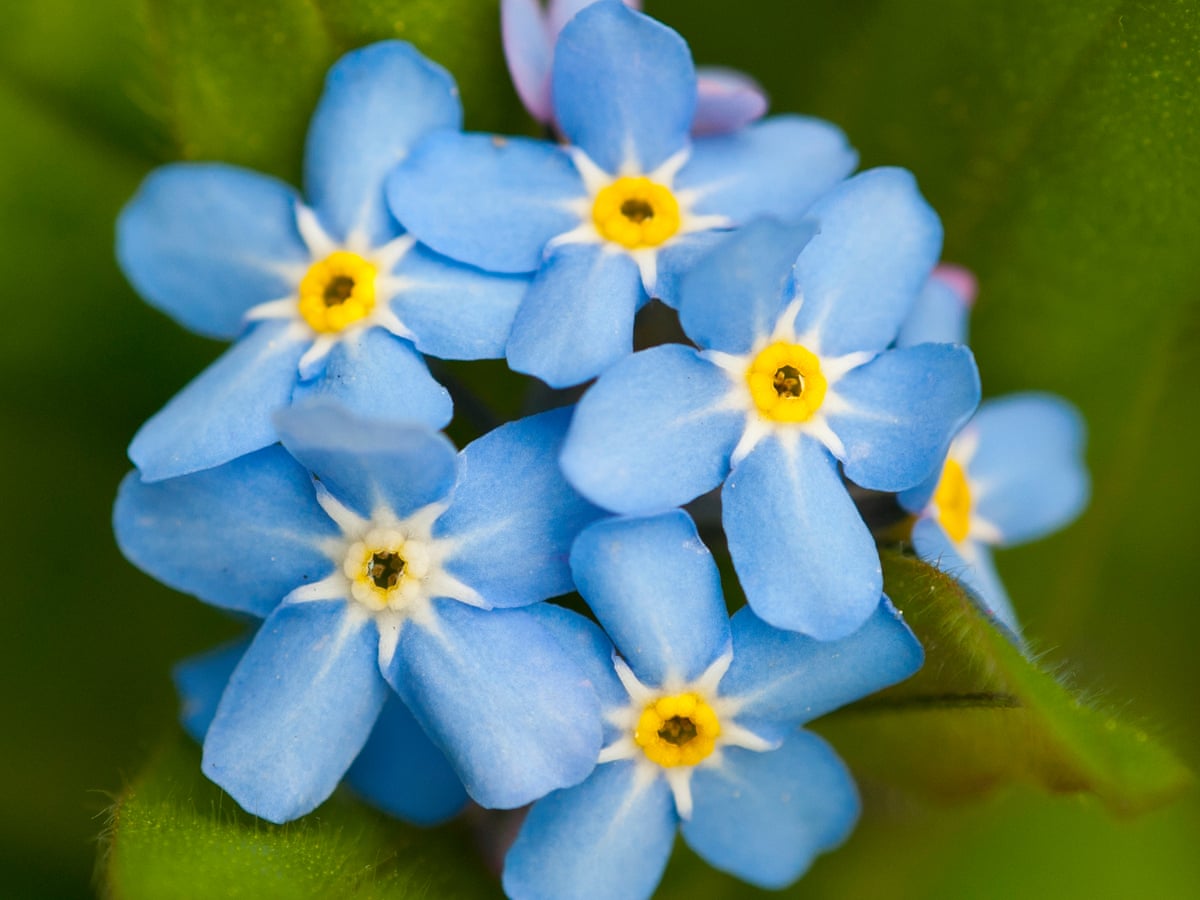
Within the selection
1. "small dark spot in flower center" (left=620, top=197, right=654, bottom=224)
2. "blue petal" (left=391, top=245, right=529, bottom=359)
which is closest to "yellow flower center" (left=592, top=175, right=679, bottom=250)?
"small dark spot in flower center" (left=620, top=197, right=654, bottom=224)

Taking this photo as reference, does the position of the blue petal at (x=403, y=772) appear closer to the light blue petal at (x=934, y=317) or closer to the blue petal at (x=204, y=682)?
the blue petal at (x=204, y=682)

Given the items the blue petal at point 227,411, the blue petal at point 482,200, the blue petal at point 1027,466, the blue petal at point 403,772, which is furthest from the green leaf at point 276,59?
the blue petal at point 1027,466

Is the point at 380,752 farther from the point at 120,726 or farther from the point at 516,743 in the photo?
the point at 120,726

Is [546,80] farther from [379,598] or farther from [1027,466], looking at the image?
[1027,466]

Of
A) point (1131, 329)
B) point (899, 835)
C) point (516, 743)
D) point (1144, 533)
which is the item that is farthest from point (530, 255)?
point (1144, 533)

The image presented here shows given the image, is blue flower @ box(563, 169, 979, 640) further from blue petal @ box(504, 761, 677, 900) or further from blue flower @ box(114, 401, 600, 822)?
blue petal @ box(504, 761, 677, 900)
